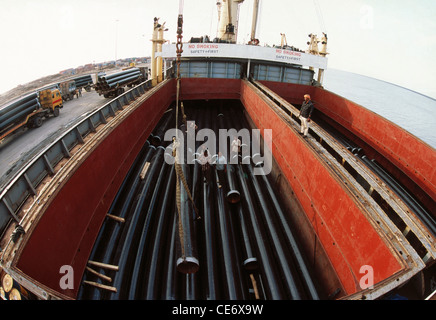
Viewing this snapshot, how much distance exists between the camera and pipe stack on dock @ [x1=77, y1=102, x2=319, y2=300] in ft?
16.7

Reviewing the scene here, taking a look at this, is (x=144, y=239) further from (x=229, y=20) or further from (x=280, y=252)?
(x=229, y=20)

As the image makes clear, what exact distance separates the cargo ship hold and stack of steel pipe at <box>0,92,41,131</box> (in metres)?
8.71

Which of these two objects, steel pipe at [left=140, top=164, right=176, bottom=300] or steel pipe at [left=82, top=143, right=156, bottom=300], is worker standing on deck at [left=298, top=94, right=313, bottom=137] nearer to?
steel pipe at [left=140, top=164, right=176, bottom=300]

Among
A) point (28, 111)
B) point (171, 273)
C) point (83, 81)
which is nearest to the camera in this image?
point (171, 273)

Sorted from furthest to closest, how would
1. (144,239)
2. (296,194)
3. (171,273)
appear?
(296,194) < (144,239) < (171,273)

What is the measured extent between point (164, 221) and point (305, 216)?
424 cm

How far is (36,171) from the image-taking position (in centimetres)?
488

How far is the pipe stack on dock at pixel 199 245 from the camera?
5086 millimetres

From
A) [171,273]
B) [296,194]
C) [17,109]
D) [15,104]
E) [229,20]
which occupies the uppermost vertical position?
[229,20]

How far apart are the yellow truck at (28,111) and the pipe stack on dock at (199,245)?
10.6 meters

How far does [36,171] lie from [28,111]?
14067mm

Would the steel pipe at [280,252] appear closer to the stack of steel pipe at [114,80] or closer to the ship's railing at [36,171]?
the ship's railing at [36,171]

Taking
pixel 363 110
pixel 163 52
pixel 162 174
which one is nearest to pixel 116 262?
pixel 162 174

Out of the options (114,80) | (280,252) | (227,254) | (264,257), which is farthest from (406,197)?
(114,80)
